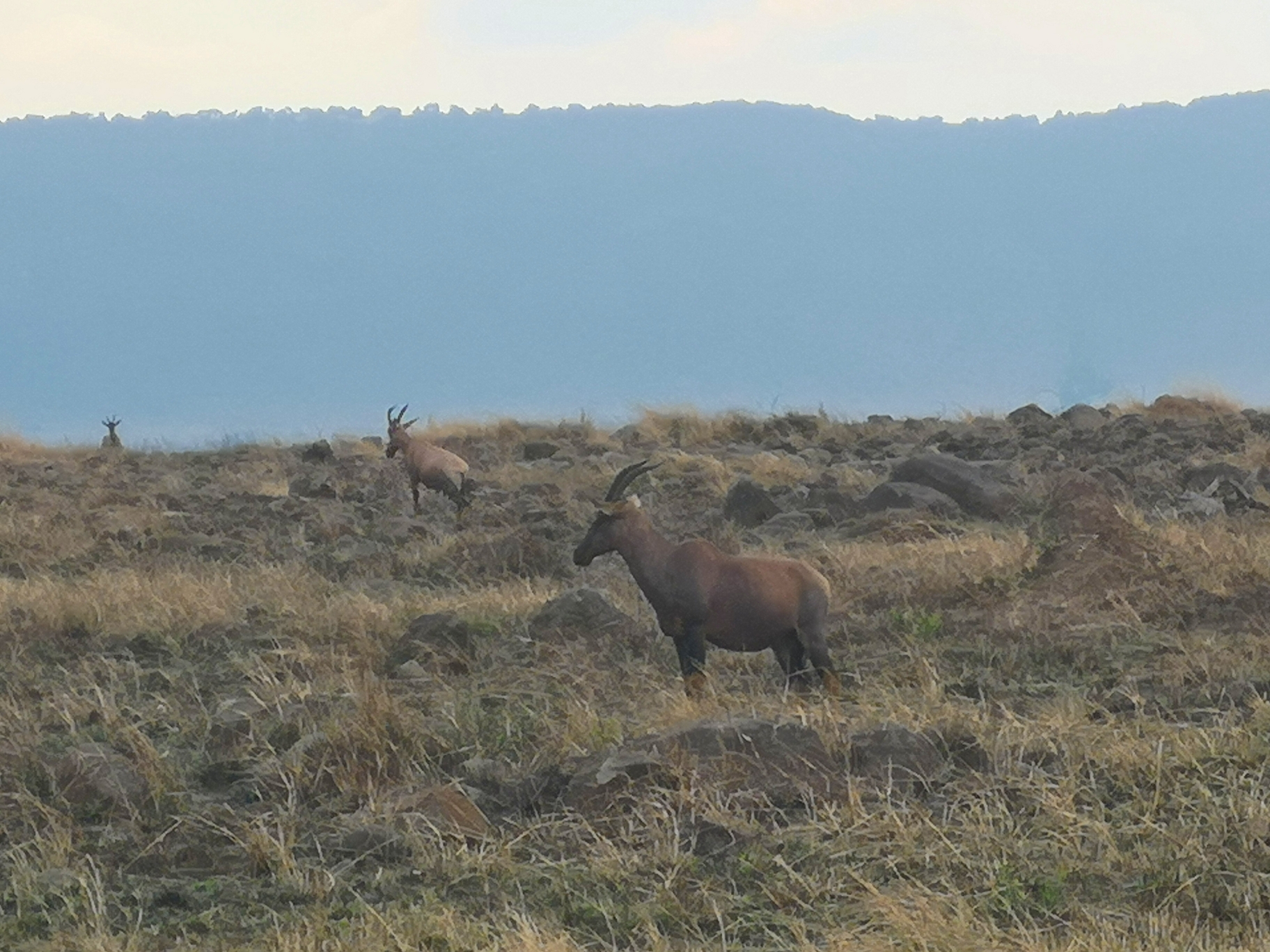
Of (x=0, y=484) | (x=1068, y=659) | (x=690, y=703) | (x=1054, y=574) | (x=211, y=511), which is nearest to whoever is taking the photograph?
(x=690, y=703)

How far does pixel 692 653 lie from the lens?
7.52m

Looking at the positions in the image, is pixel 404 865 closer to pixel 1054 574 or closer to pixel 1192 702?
pixel 1192 702

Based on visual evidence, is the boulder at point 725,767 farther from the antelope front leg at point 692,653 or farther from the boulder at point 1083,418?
the boulder at point 1083,418

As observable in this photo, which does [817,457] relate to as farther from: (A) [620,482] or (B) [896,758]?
(B) [896,758]

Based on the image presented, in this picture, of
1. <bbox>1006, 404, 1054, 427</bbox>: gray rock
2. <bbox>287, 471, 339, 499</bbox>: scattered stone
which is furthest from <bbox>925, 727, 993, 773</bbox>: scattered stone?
<bbox>1006, 404, 1054, 427</bbox>: gray rock

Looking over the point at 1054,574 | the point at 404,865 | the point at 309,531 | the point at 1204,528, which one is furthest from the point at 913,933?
the point at 309,531

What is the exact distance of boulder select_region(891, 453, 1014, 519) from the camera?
13.1m

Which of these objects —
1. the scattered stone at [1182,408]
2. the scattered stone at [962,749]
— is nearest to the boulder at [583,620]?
the scattered stone at [962,749]

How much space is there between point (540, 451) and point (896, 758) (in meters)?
15.8

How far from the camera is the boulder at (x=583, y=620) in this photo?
28.0ft

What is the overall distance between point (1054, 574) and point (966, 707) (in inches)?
107

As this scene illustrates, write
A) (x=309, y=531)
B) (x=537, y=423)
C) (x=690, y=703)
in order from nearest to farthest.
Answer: (x=690, y=703) → (x=309, y=531) → (x=537, y=423)

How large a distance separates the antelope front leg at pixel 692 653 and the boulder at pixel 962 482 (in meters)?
5.97

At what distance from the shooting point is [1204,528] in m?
11.1
